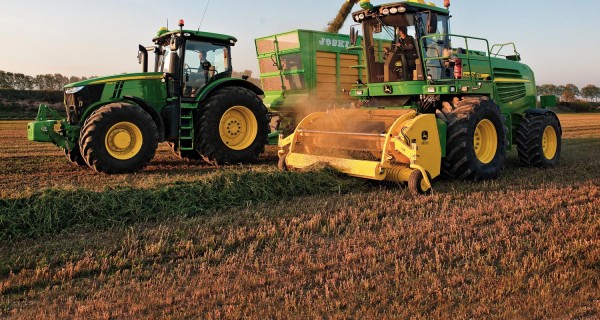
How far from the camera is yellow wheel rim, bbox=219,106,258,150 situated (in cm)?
883

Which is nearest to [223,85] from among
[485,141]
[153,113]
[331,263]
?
[153,113]

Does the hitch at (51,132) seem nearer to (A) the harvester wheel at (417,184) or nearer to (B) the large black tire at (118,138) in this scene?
(B) the large black tire at (118,138)

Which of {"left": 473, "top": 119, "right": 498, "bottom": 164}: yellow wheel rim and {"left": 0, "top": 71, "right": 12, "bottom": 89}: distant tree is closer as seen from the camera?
{"left": 473, "top": 119, "right": 498, "bottom": 164}: yellow wheel rim

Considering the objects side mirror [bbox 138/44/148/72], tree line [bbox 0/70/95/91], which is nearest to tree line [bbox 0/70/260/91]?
tree line [bbox 0/70/95/91]

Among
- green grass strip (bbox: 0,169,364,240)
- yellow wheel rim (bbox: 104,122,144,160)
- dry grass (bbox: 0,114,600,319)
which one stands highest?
yellow wheel rim (bbox: 104,122,144,160)

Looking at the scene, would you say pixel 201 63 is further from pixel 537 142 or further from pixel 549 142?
pixel 549 142

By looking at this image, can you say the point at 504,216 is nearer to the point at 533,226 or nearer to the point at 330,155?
the point at 533,226

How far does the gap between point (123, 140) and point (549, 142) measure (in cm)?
730

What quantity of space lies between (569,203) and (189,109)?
585 cm

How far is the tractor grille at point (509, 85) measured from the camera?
8.75 meters

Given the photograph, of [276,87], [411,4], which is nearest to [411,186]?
[411,4]

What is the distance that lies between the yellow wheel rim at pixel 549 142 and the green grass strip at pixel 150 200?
4.29 meters

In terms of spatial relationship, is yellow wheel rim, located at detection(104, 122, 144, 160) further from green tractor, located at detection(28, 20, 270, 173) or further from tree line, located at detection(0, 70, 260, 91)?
tree line, located at detection(0, 70, 260, 91)

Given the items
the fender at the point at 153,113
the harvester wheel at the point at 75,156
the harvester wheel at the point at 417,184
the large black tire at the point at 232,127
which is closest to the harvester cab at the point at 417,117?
the harvester wheel at the point at 417,184
